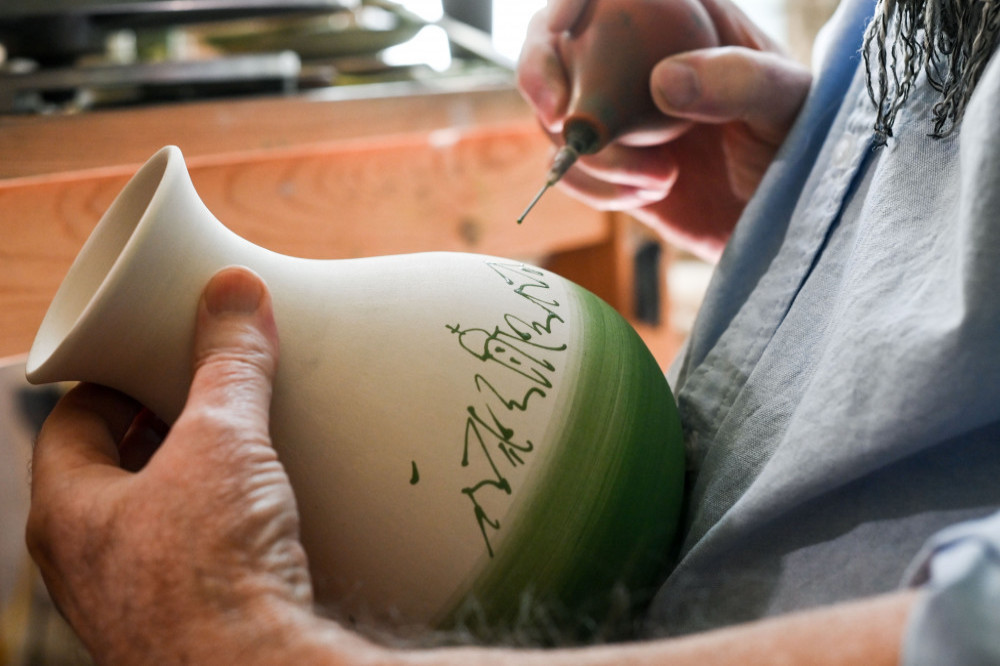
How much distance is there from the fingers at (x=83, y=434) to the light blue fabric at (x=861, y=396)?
283 millimetres

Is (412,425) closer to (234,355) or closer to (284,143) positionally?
(234,355)

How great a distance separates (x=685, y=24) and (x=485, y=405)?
14.9 inches

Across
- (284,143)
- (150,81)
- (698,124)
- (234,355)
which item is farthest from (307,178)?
(234,355)

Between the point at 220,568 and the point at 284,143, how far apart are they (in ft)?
2.02

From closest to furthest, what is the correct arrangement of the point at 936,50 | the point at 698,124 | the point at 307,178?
the point at 936,50 → the point at 698,124 → the point at 307,178

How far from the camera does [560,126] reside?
680 mm

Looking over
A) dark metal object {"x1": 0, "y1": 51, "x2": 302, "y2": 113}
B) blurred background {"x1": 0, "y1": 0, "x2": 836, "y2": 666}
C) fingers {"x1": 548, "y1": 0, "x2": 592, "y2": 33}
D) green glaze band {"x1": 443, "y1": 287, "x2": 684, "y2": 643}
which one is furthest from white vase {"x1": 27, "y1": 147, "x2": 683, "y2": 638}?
dark metal object {"x1": 0, "y1": 51, "x2": 302, "y2": 113}

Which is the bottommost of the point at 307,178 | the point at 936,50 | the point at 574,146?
the point at 307,178

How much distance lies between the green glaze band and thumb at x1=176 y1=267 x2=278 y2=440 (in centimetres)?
13

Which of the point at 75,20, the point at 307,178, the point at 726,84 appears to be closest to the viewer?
the point at 726,84

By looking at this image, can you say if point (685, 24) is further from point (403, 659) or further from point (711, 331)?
point (403, 659)

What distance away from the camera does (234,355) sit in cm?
38

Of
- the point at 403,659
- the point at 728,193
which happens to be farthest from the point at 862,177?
the point at 403,659

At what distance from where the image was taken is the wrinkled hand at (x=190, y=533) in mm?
316
